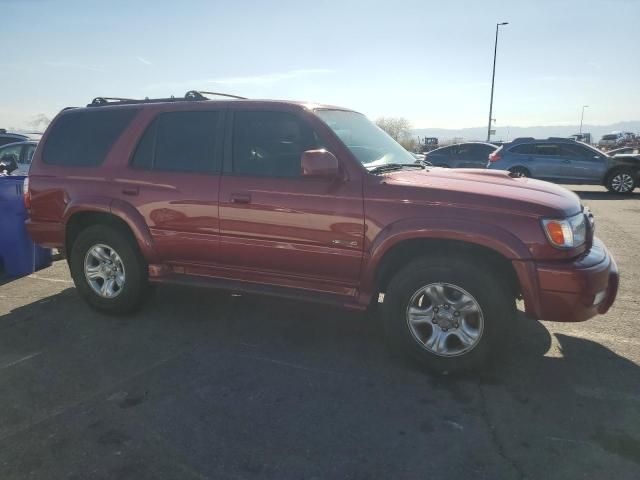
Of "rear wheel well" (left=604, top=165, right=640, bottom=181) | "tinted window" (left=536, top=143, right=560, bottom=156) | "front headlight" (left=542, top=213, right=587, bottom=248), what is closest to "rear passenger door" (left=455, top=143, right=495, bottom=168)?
"tinted window" (left=536, top=143, right=560, bottom=156)

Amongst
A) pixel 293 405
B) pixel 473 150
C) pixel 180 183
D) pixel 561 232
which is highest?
pixel 473 150

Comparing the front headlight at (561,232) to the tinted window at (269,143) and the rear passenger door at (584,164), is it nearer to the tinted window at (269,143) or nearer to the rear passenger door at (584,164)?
the tinted window at (269,143)

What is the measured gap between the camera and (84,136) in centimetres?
476

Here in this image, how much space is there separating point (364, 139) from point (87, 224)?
2692 mm

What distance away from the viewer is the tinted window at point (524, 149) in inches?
584

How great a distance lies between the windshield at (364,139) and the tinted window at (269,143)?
0.23m

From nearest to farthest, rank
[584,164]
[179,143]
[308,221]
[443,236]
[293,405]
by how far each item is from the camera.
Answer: [293,405]
[443,236]
[308,221]
[179,143]
[584,164]

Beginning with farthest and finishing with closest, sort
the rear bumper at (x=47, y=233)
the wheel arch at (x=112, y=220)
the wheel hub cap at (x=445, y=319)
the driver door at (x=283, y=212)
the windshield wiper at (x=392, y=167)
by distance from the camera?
the rear bumper at (x=47, y=233) < the wheel arch at (x=112, y=220) < the windshield wiper at (x=392, y=167) < the driver door at (x=283, y=212) < the wheel hub cap at (x=445, y=319)

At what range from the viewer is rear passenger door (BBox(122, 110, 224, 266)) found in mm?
4109

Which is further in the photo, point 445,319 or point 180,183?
point 180,183

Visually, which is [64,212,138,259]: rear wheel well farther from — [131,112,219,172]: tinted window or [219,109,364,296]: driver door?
[219,109,364,296]: driver door

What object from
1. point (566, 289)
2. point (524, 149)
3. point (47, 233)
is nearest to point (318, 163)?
point (566, 289)

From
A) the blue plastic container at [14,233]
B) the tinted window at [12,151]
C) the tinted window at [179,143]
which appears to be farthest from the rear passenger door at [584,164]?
the tinted window at [12,151]

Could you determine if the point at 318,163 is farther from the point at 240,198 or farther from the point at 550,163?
the point at 550,163
